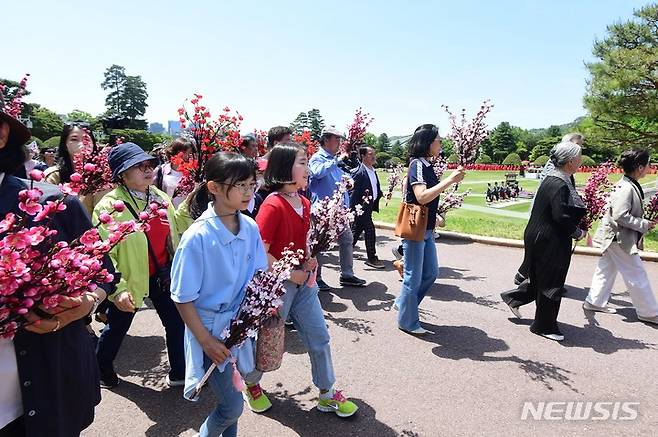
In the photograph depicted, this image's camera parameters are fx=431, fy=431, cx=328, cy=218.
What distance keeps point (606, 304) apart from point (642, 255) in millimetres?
2898

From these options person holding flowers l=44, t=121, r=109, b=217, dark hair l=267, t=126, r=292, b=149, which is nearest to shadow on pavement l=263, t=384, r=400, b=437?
person holding flowers l=44, t=121, r=109, b=217

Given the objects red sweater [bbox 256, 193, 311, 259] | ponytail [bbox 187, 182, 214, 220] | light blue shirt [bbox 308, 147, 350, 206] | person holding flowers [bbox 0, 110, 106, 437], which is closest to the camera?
person holding flowers [bbox 0, 110, 106, 437]

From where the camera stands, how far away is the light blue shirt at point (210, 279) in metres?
2.27

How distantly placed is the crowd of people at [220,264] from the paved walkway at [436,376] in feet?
0.71

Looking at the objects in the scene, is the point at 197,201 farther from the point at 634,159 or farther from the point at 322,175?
the point at 634,159

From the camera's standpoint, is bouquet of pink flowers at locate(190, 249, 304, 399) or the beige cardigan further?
the beige cardigan

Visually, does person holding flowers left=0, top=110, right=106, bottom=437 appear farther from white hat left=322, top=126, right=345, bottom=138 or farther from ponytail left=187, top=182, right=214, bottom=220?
white hat left=322, top=126, right=345, bottom=138

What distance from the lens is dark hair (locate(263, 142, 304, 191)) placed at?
123 inches

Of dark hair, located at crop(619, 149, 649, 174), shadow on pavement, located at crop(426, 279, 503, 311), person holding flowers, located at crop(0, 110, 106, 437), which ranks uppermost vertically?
dark hair, located at crop(619, 149, 649, 174)

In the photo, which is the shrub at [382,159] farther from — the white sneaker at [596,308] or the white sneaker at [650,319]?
the white sneaker at [650,319]

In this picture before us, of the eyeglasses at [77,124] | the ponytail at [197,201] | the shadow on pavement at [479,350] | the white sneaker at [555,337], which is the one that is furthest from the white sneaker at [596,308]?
the eyeglasses at [77,124]

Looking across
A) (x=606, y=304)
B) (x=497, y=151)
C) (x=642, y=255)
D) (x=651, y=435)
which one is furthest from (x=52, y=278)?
(x=497, y=151)

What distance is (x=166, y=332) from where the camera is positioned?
371cm

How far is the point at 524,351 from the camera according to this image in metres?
4.46
